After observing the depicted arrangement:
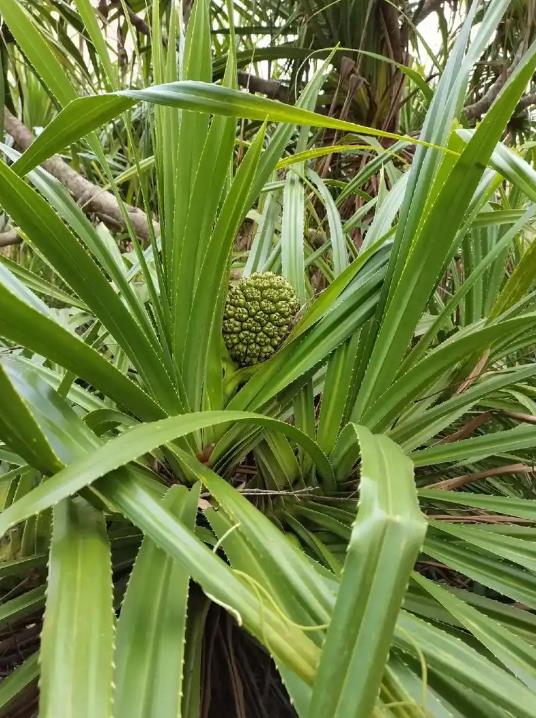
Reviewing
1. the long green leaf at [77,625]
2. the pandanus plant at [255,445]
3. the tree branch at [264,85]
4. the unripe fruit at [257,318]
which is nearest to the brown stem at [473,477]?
the pandanus plant at [255,445]

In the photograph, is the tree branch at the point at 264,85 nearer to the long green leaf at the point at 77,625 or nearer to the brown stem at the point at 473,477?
the brown stem at the point at 473,477

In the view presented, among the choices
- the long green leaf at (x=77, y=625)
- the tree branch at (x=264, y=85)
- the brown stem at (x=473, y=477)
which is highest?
the tree branch at (x=264, y=85)

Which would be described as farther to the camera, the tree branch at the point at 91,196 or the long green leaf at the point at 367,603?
the tree branch at the point at 91,196

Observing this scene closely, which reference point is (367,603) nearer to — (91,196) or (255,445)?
(255,445)

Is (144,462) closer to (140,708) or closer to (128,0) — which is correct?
(140,708)

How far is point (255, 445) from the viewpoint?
1.42ft

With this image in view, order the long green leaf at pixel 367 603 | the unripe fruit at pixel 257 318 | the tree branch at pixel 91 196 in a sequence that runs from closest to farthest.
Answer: the long green leaf at pixel 367 603, the unripe fruit at pixel 257 318, the tree branch at pixel 91 196

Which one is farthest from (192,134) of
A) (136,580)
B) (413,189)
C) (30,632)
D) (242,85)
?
(242,85)

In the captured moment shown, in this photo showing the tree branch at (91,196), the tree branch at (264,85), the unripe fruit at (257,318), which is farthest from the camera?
the tree branch at (264,85)

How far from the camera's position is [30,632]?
43 centimetres

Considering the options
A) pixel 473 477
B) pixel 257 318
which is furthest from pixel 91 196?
pixel 473 477

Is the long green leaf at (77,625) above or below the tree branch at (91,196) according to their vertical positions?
below

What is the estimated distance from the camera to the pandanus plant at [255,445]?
208 millimetres

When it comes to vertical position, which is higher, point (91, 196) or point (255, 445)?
point (91, 196)
